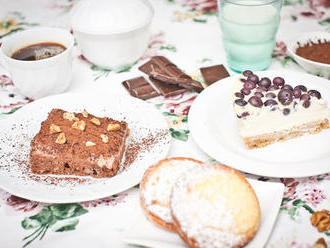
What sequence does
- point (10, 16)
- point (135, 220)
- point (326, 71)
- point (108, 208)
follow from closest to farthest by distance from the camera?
point (135, 220) → point (108, 208) → point (326, 71) → point (10, 16)

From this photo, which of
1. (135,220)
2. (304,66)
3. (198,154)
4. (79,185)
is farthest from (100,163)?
(304,66)

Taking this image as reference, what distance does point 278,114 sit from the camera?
1564 millimetres

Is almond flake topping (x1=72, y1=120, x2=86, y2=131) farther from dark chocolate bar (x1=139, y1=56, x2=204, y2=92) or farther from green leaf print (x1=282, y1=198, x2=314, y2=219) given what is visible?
green leaf print (x1=282, y1=198, x2=314, y2=219)

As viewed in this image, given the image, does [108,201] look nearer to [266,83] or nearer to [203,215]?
[203,215]

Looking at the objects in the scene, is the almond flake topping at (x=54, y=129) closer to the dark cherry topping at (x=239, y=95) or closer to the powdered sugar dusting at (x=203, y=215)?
the powdered sugar dusting at (x=203, y=215)

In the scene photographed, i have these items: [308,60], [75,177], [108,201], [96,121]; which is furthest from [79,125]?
[308,60]

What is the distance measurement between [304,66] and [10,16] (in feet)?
6.09

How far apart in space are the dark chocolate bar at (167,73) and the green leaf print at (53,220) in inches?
30.5

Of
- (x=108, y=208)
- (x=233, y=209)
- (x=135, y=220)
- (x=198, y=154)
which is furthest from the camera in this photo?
(x=198, y=154)

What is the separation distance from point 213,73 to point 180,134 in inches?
18.7

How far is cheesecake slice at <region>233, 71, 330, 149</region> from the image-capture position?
5.10 feet

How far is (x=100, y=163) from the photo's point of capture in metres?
1.36

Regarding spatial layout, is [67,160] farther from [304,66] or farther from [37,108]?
[304,66]

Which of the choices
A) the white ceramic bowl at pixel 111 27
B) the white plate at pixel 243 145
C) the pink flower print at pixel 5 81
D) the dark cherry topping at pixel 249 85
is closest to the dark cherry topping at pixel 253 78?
the dark cherry topping at pixel 249 85
